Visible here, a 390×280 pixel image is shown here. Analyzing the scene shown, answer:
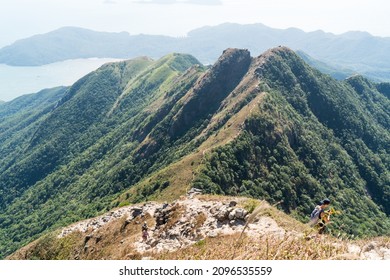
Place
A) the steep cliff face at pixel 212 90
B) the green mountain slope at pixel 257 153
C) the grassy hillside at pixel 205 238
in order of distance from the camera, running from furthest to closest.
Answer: the steep cliff face at pixel 212 90
the green mountain slope at pixel 257 153
the grassy hillside at pixel 205 238

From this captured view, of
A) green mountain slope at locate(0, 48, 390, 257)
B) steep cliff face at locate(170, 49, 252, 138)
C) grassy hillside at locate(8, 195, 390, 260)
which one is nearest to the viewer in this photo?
grassy hillside at locate(8, 195, 390, 260)

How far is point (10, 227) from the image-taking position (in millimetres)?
196375

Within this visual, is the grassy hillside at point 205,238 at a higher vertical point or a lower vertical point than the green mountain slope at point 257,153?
higher

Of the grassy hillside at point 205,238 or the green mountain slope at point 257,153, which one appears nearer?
the grassy hillside at point 205,238

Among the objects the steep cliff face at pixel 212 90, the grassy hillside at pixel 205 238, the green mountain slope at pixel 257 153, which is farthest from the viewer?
the steep cliff face at pixel 212 90

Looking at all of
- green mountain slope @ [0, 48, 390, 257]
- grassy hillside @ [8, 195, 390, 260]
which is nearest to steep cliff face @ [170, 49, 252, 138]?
green mountain slope @ [0, 48, 390, 257]

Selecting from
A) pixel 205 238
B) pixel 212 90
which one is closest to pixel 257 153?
pixel 212 90

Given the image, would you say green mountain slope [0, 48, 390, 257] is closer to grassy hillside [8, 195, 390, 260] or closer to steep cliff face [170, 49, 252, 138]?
steep cliff face [170, 49, 252, 138]

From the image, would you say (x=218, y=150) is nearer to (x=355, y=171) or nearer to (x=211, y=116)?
(x=211, y=116)

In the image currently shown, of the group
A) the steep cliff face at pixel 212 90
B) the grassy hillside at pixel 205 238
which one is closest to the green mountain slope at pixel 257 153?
the steep cliff face at pixel 212 90

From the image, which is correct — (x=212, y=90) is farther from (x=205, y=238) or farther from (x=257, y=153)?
(x=205, y=238)

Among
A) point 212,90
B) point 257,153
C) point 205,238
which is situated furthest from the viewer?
point 212,90

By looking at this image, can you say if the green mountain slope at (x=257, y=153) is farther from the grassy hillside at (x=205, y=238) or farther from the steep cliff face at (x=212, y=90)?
the grassy hillside at (x=205, y=238)

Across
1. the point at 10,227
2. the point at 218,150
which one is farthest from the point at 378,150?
the point at 10,227
